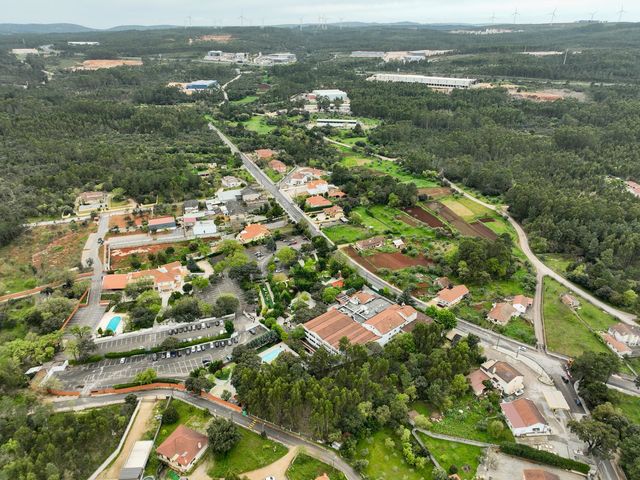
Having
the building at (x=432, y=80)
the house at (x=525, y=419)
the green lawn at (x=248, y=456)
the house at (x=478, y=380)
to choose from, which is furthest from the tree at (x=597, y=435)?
the building at (x=432, y=80)

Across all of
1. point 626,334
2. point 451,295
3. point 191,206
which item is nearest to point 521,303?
point 451,295

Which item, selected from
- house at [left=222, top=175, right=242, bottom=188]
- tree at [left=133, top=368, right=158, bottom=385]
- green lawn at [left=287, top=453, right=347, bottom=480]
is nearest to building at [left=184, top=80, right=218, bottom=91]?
house at [left=222, top=175, right=242, bottom=188]

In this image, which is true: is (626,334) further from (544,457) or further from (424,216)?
(424,216)

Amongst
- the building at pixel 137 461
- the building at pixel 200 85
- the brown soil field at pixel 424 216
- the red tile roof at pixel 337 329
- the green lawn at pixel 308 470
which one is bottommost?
the green lawn at pixel 308 470

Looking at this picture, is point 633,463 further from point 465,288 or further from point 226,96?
point 226,96

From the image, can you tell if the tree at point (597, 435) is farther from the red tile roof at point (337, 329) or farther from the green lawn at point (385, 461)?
the red tile roof at point (337, 329)

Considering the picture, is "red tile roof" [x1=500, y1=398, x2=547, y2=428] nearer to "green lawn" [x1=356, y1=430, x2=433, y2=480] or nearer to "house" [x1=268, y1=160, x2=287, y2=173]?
"green lawn" [x1=356, y1=430, x2=433, y2=480]
